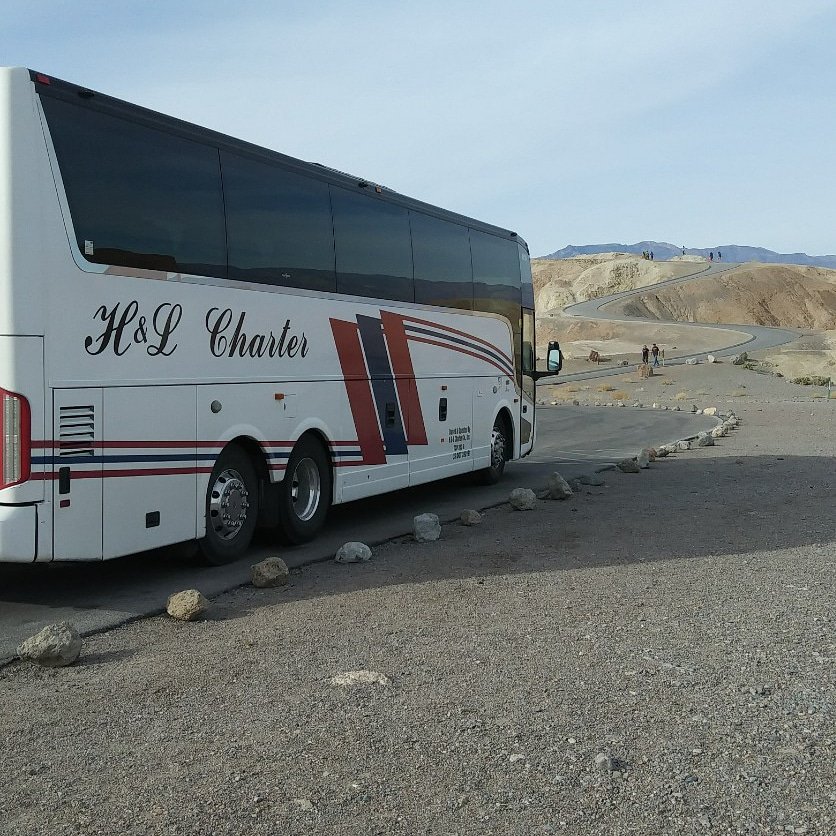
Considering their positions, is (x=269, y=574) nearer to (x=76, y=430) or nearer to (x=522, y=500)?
(x=76, y=430)

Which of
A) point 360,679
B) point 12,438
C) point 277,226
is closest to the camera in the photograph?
point 360,679

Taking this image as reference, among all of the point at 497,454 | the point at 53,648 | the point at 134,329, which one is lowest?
the point at 53,648

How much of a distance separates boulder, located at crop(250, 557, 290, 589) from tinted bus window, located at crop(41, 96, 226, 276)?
2453 millimetres

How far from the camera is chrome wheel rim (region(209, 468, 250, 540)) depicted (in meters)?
9.27

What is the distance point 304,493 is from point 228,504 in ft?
4.82

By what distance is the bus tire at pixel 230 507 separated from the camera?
9273mm

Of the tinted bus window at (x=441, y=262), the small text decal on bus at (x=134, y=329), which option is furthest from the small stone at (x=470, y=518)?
the small text decal on bus at (x=134, y=329)

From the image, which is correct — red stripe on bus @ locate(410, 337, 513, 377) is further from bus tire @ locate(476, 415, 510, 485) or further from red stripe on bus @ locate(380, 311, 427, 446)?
bus tire @ locate(476, 415, 510, 485)

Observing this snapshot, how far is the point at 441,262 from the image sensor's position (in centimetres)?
1373

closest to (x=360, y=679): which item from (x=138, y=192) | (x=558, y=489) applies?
(x=138, y=192)

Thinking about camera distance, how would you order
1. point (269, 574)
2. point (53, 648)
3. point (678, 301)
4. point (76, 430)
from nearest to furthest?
1. point (53, 648)
2. point (76, 430)
3. point (269, 574)
4. point (678, 301)

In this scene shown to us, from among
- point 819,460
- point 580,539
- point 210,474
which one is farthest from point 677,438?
point 210,474

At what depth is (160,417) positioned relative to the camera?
335 inches

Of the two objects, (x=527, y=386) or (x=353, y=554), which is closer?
(x=353, y=554)
